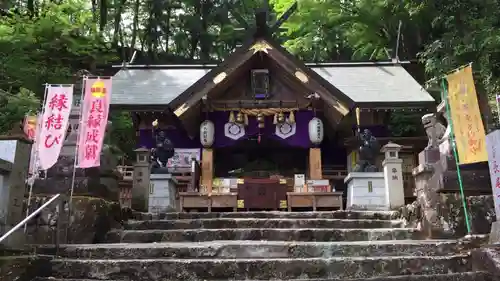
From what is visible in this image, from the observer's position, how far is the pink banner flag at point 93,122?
7.04 m

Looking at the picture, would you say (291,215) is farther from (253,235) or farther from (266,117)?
(266,117)

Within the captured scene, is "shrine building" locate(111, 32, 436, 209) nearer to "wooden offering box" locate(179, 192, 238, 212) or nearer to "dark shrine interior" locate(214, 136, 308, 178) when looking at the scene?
"dark shrine interior" locate(214, 136, 308, 178)

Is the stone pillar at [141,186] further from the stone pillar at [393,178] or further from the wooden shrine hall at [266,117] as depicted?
the stone pillar at [393,178]

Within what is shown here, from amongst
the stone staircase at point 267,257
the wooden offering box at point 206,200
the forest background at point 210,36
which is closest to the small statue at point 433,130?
the forest background at point 210,36

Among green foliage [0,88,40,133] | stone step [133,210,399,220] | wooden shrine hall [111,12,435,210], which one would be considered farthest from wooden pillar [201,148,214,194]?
stone step [133,210,399,220]

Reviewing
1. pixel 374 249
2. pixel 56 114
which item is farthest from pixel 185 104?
pixel 374 249

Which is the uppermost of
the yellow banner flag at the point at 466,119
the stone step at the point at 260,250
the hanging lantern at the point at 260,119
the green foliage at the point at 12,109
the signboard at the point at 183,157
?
the hanging lantern at the point at 260,119

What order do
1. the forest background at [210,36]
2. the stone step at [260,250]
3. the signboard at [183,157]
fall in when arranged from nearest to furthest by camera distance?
the stone step at [260,250] → the forest background at [210,36] → the signboard at [183,157]

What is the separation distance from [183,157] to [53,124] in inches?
317

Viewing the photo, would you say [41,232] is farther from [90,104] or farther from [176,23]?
[176,23]

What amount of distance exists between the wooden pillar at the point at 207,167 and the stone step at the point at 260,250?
8034mm

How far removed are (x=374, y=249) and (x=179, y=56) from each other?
2548cm

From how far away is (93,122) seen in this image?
777 centimetres

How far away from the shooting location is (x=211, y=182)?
14.0 meters
